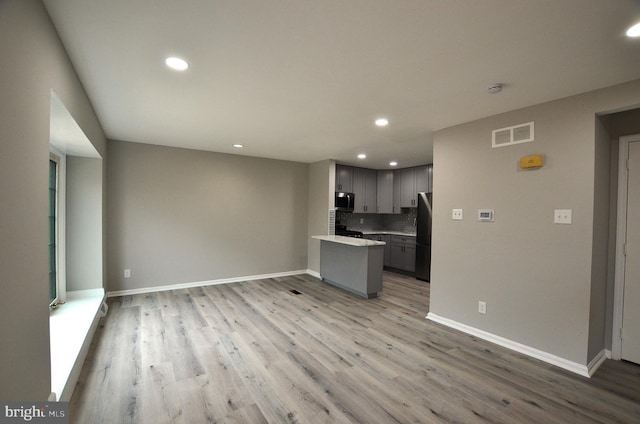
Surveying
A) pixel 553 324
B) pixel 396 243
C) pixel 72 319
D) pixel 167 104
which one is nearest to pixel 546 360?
pixel 553 324

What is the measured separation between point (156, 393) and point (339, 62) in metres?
2.81

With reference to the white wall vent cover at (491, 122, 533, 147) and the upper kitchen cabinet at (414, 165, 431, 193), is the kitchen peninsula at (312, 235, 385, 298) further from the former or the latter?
the upper kitchen cabinet at (414, 165, 431, 193)

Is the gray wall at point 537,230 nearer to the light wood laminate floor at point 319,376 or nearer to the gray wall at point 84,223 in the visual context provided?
the light wood laminate floor at point 319,376

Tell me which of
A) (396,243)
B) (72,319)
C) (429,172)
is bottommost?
(72,319)

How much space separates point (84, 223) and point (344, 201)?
4.47 metres

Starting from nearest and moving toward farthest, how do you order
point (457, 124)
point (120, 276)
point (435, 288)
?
point (457, 124), point (435, 288), point (120, 276)

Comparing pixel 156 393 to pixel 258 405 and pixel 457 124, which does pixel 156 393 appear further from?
pixel 457 124

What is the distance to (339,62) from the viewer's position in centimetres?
200

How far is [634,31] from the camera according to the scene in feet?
5.30

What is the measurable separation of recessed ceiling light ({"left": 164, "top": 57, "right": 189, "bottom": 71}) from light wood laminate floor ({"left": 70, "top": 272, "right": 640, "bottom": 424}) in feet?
8.12

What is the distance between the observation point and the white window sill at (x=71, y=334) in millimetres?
1938

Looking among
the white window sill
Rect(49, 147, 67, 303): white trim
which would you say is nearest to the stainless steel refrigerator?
the white window sill

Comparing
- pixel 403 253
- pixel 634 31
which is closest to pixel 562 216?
pixel 634 31

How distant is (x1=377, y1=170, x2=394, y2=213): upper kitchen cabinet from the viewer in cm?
703
